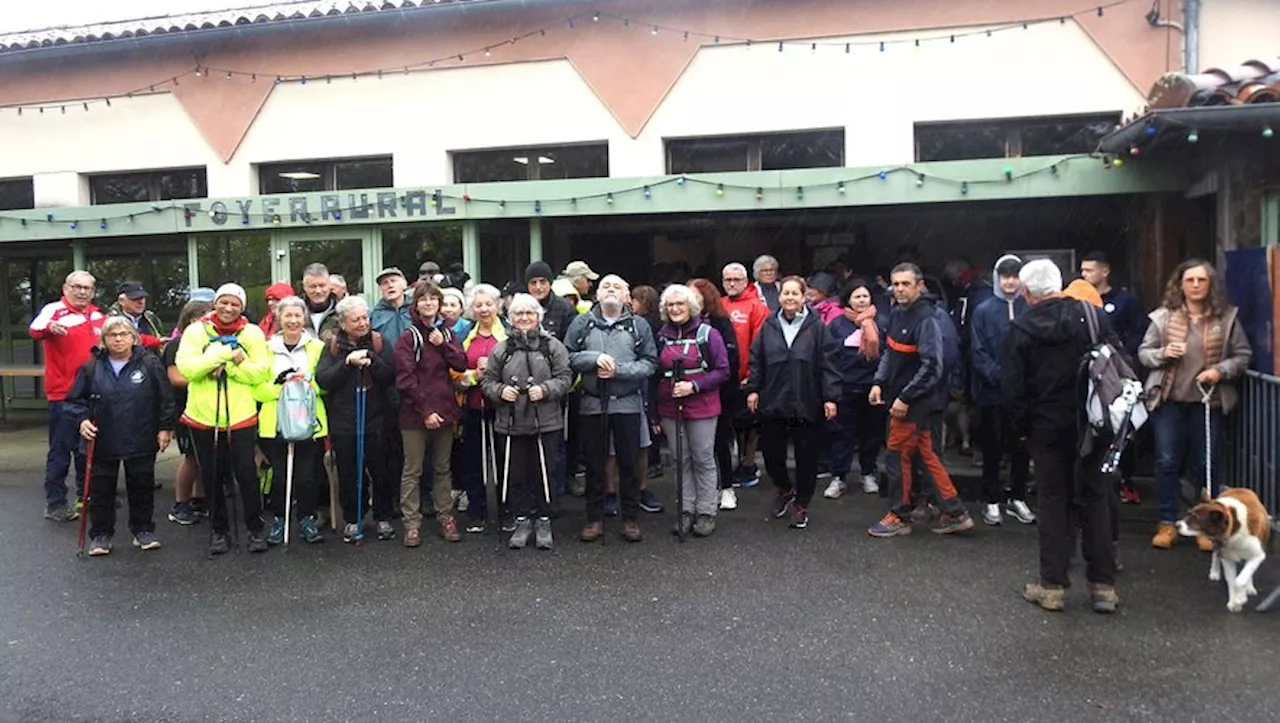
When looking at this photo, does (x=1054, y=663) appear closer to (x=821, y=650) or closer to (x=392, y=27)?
(x=821, y=650)

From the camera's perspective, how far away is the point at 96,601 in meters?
5.77

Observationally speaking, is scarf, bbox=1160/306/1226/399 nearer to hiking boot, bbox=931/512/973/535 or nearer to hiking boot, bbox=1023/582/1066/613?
hiking boot, bbox=931/512/973/535

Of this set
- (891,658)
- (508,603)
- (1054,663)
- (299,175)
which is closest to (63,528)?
(508,603)

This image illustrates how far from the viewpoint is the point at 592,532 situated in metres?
6.74

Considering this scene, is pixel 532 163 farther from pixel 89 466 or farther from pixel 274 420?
pixel 89 466

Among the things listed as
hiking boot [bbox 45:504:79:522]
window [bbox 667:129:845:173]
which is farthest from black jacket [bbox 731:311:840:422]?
hiking boot [bbox 45:504:79:522]

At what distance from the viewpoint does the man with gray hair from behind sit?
512 cm

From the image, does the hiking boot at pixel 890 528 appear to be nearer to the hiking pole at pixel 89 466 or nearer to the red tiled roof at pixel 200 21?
the hiking pole at pixel 89 466

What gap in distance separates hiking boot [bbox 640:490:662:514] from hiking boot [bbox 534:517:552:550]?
1.11 meters

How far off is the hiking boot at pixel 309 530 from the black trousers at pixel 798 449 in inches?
131

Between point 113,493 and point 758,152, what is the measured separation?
272 inches

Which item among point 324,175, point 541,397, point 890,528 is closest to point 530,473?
point 541,397

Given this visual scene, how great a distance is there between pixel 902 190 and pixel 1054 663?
5.09m

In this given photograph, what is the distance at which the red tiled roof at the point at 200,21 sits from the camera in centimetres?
1070
